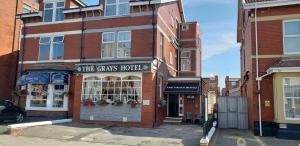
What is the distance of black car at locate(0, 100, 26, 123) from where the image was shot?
1822 cm

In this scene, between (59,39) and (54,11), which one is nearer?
(59,39)

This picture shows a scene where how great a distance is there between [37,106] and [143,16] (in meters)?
10.8

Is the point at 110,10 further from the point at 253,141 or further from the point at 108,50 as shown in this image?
the point at 253,141

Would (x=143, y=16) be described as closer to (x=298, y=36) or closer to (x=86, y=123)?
(x=86, y=123)

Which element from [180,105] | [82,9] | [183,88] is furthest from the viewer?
[180,105]

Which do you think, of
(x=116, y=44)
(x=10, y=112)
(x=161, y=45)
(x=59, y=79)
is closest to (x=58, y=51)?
(x=59, y=79)

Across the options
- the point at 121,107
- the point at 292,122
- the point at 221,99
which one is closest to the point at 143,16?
the point at 121,107

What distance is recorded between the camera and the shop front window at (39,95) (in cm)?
2214

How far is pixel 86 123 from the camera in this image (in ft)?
64.1

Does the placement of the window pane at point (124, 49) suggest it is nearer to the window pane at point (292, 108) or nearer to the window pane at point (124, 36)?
the window pane at point (124, 36)

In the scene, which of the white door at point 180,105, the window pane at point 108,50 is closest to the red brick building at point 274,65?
the white door at point 180,105

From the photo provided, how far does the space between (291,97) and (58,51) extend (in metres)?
16.9

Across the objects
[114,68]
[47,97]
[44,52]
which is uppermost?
[44,52]

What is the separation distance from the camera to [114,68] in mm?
19047
